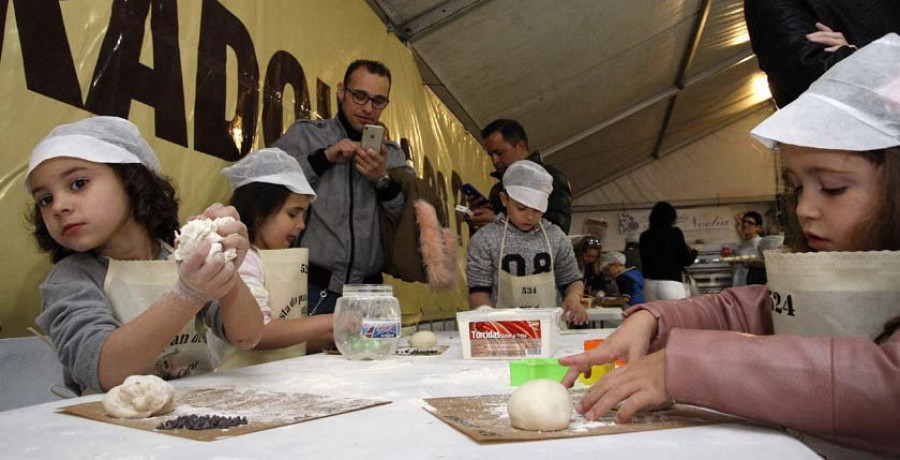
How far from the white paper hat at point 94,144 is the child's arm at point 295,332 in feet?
1.68

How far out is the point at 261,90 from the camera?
8.38 ft

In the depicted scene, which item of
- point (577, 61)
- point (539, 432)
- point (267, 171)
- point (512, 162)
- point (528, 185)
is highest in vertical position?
point (577, 61)

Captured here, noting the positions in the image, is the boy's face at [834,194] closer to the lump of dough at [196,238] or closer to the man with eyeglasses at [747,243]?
the lump of dough at [196,238]

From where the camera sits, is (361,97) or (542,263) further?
(542,263)

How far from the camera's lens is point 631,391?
0.78 meters

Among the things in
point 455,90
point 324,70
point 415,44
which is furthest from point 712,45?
point 324,70

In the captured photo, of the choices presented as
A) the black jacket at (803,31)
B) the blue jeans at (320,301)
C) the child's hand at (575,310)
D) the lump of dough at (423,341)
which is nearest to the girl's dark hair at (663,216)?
the child's hand at (575,310)

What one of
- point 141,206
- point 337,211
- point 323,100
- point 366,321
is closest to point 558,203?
point 323,100

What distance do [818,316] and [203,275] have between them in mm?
948

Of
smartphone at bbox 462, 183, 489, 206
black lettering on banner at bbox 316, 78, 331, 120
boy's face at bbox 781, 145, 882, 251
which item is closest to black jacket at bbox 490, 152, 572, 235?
smartphone at bbox 462, 183, 489, 206

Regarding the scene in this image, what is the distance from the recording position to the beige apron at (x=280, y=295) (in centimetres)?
171

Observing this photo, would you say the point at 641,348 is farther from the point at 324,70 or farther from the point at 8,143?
the point at 324,70

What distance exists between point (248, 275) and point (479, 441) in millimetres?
1170

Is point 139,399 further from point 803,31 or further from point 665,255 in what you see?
point 665,255
